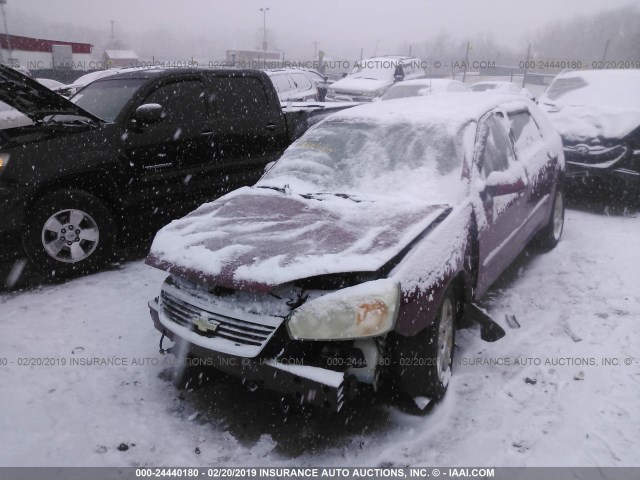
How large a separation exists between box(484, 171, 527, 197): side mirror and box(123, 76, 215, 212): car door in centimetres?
320

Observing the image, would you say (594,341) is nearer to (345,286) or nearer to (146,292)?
(345,286)

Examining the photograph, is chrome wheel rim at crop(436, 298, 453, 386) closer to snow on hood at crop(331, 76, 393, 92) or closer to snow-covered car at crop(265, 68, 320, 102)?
snow-covered car at crop(265, 68, 320, 102)

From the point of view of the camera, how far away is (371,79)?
57.6 ft

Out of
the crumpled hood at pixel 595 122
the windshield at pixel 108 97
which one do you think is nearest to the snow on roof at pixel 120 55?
the windshield at pixel 108 97

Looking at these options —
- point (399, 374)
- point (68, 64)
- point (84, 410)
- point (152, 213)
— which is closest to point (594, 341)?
point (399, 374)

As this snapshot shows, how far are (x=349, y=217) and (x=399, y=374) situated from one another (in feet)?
3.21

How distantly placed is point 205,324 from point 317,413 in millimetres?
839

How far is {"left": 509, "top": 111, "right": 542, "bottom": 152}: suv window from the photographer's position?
432cm

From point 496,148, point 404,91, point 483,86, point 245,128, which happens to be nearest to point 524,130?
point 496,148

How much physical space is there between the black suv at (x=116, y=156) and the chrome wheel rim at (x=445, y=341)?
331 centimetres

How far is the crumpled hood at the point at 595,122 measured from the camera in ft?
21.6

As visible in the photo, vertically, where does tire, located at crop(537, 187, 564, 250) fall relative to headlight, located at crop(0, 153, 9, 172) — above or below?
below

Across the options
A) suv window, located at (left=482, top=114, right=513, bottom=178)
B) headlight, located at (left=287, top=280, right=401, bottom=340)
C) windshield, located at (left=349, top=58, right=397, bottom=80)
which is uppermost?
windshield, located at (left=349, top=58, right=397, bottom=80)

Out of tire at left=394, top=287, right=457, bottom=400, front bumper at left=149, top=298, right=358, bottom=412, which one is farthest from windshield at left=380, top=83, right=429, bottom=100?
front bumper at left=149, top=298, right=358, bottom=412
